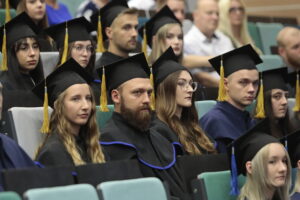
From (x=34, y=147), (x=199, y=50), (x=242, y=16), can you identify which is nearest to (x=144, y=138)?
(x=34, y=147)

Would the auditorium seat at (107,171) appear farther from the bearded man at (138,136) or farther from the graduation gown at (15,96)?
the graduation gown at (15,96)

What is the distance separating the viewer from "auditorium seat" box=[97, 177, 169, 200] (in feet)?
14.9

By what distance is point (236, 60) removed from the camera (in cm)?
717

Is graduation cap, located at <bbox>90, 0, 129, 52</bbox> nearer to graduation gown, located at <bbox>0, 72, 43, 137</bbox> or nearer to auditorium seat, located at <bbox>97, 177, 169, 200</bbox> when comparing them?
graduation gown, located at <bbox>0, 72, 43, 137</bbox>

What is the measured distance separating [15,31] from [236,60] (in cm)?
170

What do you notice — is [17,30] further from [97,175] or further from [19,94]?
[97,175]

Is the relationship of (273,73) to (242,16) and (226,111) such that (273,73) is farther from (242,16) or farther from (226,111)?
(242,16)

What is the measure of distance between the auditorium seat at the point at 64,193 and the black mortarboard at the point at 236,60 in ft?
9.50

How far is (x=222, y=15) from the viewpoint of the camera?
9.25 metres

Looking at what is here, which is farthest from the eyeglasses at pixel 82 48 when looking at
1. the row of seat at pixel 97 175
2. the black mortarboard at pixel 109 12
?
the row of seat at pixel 97 175

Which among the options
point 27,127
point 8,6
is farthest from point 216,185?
point 8,6

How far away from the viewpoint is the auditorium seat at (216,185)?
5.39 m

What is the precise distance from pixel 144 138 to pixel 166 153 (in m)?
0.17

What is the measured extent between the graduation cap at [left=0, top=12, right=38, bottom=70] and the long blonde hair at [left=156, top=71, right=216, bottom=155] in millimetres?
1062
